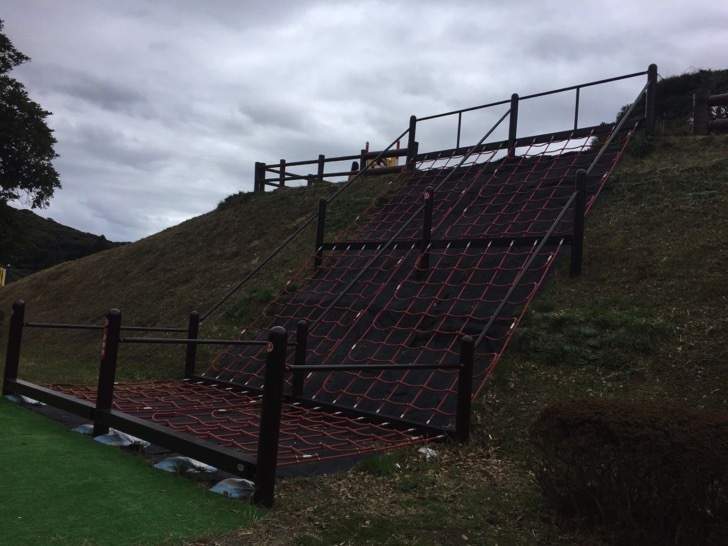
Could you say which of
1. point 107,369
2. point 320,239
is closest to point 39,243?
point 320,239

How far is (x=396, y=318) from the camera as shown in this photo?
773 centimetres

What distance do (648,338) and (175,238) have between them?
44.4 ft

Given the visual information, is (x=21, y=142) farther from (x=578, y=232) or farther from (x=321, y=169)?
(x=578, y=232)

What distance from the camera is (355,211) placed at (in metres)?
12.6

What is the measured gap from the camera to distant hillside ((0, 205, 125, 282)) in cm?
1834

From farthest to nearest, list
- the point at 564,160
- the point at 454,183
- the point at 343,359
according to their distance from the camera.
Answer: the point at 454,183 < the point at 564,160 < the point at 343,359

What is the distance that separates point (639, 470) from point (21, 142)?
20.3 metres

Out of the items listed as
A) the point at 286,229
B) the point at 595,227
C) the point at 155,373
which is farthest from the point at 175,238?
the point at 595,227

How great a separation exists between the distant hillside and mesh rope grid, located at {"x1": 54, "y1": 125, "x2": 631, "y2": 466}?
12.4m

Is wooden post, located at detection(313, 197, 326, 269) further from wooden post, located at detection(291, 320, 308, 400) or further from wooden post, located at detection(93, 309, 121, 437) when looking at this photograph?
wooden post, located at detection(93, 309, 121, 437)

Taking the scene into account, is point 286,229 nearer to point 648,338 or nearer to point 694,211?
point 694,211

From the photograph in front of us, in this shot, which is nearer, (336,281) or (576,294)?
(576,294)

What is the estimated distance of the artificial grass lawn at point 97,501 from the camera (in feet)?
9.80

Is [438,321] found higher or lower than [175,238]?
lower
